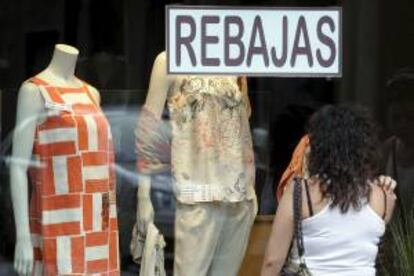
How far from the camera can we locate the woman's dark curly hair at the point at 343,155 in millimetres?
3213

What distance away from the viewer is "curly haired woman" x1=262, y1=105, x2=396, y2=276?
320 cm

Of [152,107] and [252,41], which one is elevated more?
[252,41]

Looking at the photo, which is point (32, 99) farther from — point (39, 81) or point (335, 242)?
point (335, 242)

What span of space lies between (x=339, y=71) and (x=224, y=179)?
816mm

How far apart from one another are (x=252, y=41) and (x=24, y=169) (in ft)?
3.65

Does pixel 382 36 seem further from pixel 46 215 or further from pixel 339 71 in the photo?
pixel 46 215

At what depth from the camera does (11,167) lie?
409 centimetres

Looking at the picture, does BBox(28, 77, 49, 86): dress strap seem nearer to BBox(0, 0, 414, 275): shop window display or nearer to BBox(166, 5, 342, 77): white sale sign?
BBox(0, 0, 414, 275): shop window display

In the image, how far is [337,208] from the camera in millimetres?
3217

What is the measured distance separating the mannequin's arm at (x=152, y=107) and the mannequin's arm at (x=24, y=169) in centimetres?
49

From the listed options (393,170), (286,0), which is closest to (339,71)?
(286,0)

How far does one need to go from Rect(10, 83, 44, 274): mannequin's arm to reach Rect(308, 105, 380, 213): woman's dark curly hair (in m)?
1.15

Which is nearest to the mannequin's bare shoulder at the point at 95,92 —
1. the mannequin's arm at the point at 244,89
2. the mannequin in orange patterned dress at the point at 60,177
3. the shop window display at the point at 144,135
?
the shop window display at the point at 144,135

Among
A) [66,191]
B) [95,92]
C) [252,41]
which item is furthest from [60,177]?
[252,41]
